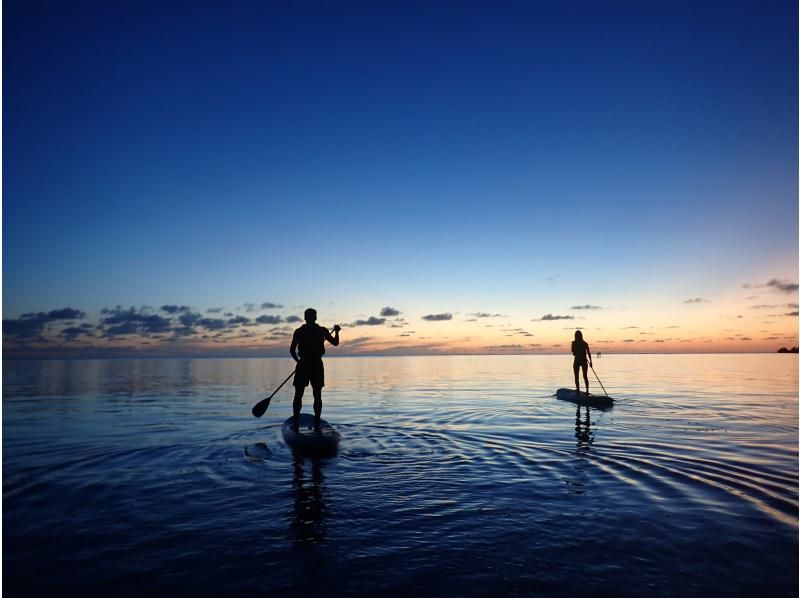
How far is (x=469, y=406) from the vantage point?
22828 mm

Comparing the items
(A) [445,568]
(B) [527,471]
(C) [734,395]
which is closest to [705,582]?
(A) [445,568]

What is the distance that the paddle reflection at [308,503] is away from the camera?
644cm

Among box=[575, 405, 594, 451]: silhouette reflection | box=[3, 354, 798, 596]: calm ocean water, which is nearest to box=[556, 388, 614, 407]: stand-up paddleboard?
box=[575, 405, 594, 451]: silhouette reflection

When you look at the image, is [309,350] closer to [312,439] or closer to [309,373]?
[309,373]

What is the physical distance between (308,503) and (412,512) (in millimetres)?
1783

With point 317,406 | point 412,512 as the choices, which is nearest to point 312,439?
point 317,406

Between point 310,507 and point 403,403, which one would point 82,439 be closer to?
point 310,507

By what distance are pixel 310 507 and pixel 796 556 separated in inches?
256

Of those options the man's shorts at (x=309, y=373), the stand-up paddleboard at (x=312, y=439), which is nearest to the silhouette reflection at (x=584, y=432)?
the stand-up paddleboard at (x=312, y=439)

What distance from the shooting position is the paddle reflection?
644 centimetres

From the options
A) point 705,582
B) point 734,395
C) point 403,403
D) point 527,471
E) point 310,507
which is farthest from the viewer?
point 734,395

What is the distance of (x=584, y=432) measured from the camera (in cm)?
1466

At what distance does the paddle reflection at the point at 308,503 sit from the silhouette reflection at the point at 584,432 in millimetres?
6740

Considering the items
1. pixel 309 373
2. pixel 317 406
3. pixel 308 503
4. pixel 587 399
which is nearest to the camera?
pixel 308 503
